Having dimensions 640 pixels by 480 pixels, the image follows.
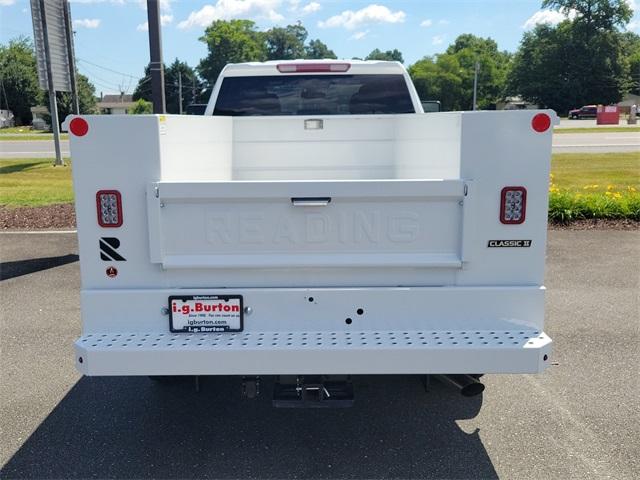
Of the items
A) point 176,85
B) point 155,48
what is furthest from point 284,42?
point 155,48

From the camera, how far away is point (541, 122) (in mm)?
3146

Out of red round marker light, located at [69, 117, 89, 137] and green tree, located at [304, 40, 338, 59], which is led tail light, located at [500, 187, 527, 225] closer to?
red round marker light, located at [69, 117, 89, 137]

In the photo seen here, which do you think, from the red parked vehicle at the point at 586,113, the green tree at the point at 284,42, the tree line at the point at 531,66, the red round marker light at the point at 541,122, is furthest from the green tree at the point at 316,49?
the red round marker light at the point at 541,122

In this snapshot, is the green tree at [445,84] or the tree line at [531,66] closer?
the green tree at [445,84]

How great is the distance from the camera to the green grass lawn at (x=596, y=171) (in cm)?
1380

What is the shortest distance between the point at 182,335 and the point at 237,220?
67 centimetres

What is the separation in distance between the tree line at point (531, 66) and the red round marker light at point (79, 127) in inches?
3023

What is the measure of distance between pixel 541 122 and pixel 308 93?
133 inches

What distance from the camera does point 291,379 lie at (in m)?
3.49

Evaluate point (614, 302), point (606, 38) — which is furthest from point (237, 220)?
point (606, 38)

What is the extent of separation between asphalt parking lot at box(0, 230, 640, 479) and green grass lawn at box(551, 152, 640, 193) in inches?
335

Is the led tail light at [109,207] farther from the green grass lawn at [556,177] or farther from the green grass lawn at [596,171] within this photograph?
the green grass lawn at [596,171]

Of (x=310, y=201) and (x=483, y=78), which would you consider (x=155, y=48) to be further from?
(x=483, y=78)

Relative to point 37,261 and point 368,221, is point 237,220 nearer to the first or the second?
point 368,221
